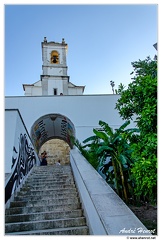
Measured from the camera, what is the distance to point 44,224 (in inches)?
148

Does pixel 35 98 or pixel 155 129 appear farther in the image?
pixel 35 98

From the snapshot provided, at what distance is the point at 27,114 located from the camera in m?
12.2

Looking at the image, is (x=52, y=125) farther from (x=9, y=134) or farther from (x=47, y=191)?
(x=47, y=191)

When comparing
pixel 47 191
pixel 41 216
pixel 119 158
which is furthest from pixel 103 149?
pixel 41 216

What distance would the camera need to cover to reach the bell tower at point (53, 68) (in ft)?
73.0

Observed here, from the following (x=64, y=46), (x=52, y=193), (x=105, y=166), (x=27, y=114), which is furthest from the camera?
(x=64, y=46)

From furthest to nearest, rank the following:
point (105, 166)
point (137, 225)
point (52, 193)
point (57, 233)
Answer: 1. point (105, 166)
2. point (52, 193)
3. point (57, 233)
4. point (137, 225)

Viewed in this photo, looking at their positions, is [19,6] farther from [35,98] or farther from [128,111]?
[35,98]

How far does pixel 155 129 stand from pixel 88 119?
9.38m

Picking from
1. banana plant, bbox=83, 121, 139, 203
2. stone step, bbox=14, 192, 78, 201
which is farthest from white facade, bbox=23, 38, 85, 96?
stone step, bbox=14, 192, 78, 201

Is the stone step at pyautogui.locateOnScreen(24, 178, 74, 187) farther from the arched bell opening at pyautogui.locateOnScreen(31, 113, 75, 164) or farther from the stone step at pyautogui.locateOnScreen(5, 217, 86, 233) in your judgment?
the arched bell opening at pyautogui.locateOnScreen(31, 113, 75, 164)

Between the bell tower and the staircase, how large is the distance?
17.4 meters

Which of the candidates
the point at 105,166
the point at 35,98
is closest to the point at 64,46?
the point at 35,98

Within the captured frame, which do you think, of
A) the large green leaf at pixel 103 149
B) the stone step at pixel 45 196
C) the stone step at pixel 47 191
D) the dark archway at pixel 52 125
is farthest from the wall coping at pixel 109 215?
the dark archway at pixel 52 125
